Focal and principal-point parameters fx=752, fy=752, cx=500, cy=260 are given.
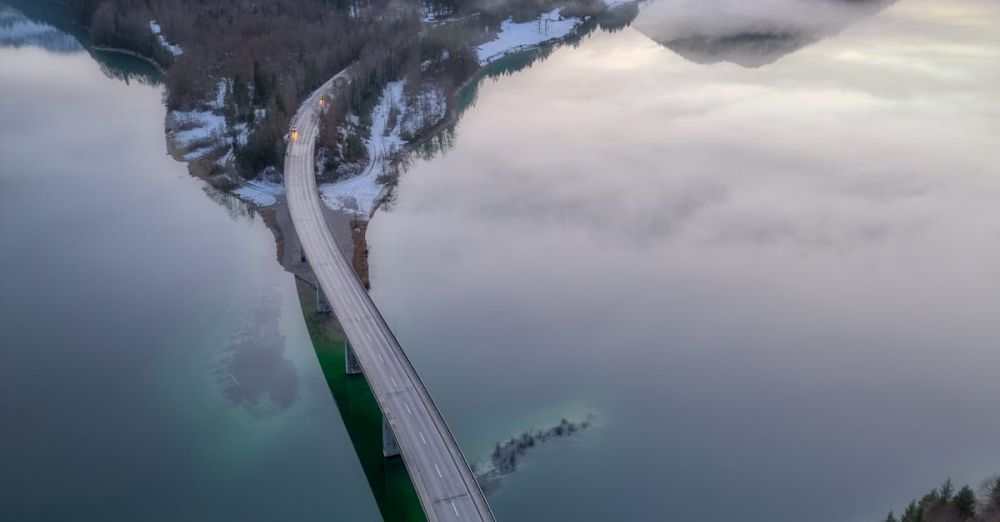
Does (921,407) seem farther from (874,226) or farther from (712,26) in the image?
(712,26)

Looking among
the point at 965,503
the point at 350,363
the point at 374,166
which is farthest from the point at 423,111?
the point at 965,503

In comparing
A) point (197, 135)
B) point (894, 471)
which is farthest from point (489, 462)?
point (197, 135)

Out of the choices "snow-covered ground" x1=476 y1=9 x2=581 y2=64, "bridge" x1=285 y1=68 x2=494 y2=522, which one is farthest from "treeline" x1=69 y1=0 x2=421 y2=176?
"bridge" x1=285 y1=68 x2=494 y2=522

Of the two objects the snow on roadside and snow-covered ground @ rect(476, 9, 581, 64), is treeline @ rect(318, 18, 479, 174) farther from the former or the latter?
snow-covered ground @ rect(476, 9, 581, 64)

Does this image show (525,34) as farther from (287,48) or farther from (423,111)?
(423,111)

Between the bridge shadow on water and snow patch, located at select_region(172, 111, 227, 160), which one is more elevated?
snow patch, located at select_region(172, 111, 227, 160)

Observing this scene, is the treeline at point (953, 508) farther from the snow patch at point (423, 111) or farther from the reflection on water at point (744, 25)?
the reflection on water at point (744, 25)

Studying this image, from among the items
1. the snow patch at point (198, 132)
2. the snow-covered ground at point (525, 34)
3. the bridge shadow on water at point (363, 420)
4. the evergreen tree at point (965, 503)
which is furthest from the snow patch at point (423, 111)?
the evergreen tree at point (965, 503)
